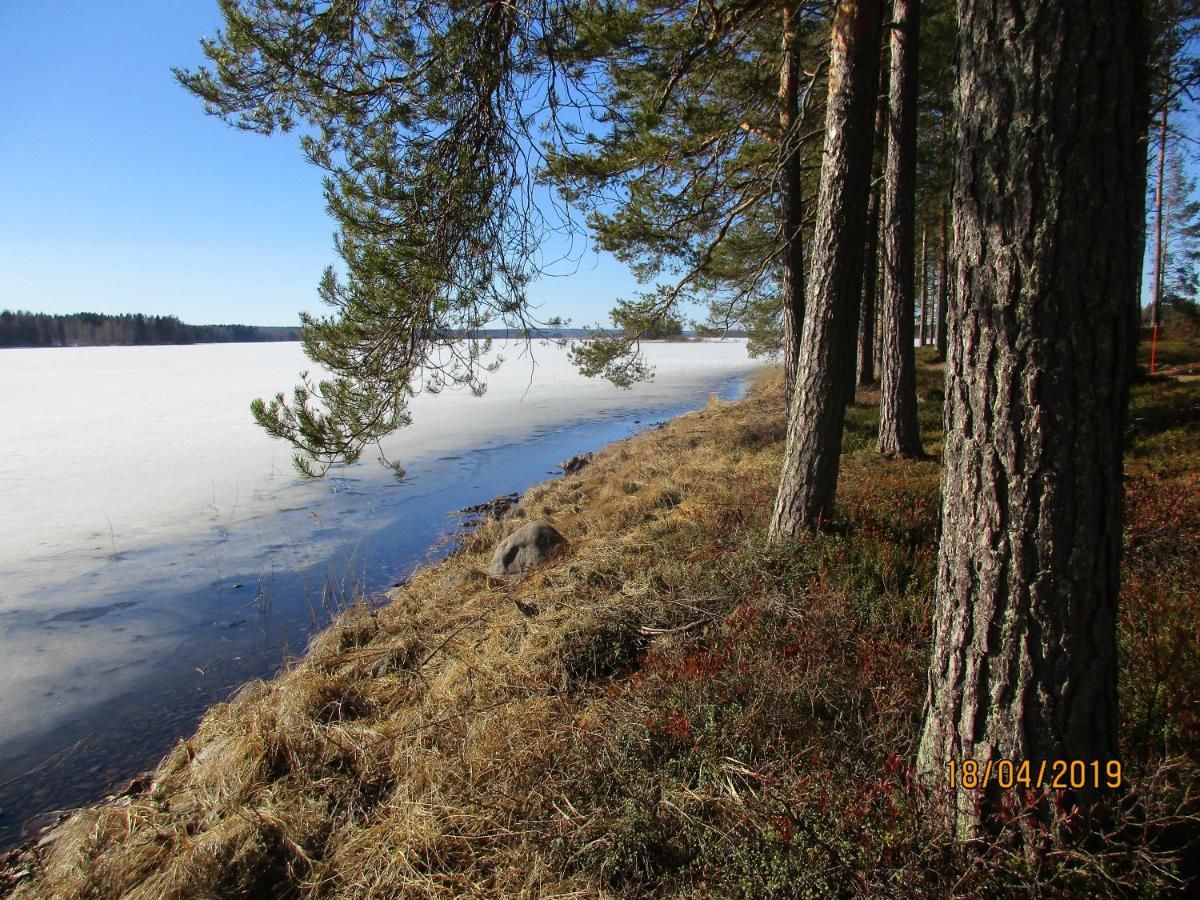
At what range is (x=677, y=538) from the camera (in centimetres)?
659

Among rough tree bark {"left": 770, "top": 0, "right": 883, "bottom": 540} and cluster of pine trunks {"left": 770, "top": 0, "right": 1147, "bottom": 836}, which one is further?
rough tree bark {"left": 770, "top": 0, "right": 883, "bottom": 540}

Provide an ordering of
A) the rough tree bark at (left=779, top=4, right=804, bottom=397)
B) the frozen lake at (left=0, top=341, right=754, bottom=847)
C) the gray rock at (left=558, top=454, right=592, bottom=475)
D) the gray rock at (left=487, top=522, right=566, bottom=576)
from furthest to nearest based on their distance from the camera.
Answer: the gray rock at (left=558, top=454, right=592, bottom=475)
the gray rock at (left=487, top=522, right=566, bottom=576)
the rough tree bark at (left=779, top=4, right=804, bottom=397)
the frozen lake at (left=0, top=341, right=754, bottom=847)

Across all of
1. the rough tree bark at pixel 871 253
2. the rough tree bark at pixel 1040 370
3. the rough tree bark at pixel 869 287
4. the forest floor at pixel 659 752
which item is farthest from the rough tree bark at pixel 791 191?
the rough tree bark at pixel 1040 370

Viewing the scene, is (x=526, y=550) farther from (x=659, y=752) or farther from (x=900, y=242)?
(x=900, y=242)

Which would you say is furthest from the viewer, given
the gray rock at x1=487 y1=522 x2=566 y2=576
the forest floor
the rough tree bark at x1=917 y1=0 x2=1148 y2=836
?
the gray rock at x1=487 y1=522 x2=566 y2=576

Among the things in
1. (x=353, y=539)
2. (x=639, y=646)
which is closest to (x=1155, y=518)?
(x=639, y=646)

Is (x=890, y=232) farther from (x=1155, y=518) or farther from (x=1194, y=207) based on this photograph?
(x=1194, y=207)

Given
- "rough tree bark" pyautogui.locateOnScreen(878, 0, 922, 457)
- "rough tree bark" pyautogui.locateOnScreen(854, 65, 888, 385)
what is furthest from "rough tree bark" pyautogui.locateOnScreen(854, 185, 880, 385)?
"rough tree bark" pyautogui.locateOnScreen(878, 0, 922, 457)

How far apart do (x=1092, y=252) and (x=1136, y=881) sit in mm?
2080

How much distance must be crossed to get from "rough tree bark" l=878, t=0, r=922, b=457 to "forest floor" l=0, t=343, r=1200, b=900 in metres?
2.34

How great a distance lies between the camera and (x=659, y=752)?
3301 mm
